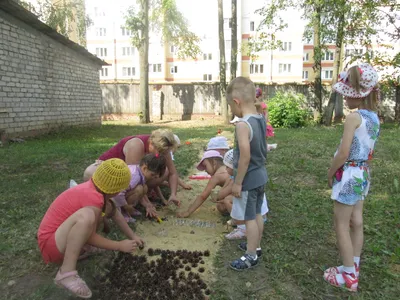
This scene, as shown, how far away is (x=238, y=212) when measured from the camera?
2785 mm

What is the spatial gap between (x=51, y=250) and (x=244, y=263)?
4.80ft

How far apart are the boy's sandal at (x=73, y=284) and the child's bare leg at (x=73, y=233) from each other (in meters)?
0.04

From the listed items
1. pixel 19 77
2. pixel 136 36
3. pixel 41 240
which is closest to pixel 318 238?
pixel 41 240

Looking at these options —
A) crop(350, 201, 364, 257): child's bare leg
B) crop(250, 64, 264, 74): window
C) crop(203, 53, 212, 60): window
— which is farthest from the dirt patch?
crop(203, 53, 212, 60): window

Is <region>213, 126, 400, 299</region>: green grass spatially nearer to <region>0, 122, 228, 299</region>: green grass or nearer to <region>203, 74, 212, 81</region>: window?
<region>0, 122, 228, 299</region>: green grass

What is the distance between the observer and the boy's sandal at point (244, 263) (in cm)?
273

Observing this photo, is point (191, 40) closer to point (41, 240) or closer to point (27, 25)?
point (27, 25)

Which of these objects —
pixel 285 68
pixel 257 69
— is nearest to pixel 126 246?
pixel 257 69

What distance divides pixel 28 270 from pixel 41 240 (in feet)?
1.42

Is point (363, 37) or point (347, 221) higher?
point (363, 37)

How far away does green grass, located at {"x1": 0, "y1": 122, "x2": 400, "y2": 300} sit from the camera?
249cm

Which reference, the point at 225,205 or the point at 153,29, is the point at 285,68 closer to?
the point at 153,29

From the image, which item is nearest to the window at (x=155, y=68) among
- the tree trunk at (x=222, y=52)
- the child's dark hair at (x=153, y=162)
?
the tree trunk at (x=222, y=52)

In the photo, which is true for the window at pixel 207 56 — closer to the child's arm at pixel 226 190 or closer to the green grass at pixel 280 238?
Answer: the green grass at pixel 280 238
